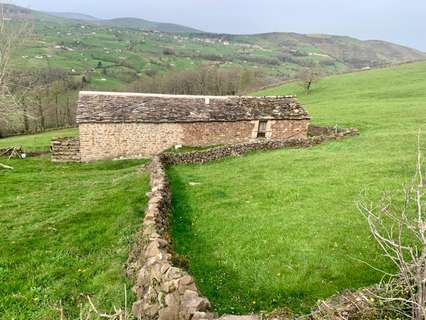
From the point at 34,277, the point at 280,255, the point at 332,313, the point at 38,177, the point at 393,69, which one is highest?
the point at 393,69

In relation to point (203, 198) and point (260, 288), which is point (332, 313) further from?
point (203, 198)

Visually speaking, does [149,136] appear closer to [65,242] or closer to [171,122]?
[171,122]

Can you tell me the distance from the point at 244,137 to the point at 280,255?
1825 cm

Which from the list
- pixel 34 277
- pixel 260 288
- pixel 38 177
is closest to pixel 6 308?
pixel 34 277

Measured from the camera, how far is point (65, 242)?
34.9ft

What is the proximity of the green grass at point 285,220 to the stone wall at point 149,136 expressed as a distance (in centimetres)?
505

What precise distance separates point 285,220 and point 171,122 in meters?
15.5

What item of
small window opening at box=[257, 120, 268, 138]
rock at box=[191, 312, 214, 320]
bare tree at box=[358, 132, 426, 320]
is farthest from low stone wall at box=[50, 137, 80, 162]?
rock at box=[191, 312, 214, 320]

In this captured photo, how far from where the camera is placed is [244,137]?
27219 mm

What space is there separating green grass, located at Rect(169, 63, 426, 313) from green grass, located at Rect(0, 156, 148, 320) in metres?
1.73

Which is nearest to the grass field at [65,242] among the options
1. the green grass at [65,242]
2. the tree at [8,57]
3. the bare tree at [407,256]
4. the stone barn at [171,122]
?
the green grass at [65,242]

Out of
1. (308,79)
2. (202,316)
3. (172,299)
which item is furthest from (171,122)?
(308,79)

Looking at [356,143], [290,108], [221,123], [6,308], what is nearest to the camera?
[6,308]

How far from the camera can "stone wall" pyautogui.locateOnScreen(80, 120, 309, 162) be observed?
24.8m
